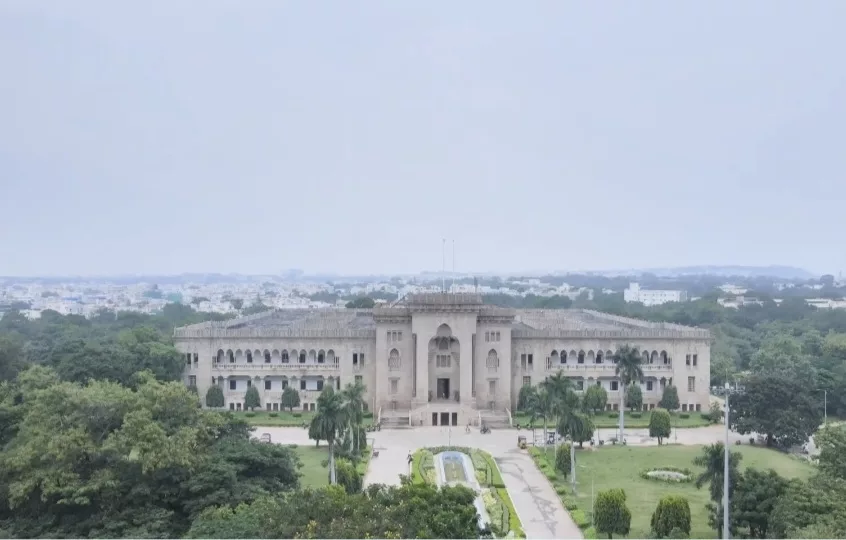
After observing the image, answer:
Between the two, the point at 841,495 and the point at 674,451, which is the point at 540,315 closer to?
the point at 674,451

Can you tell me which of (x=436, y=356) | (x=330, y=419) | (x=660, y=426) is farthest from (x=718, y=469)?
(x=436, y=356)

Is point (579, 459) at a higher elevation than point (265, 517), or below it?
below

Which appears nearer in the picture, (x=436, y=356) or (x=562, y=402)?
(x=562, y=402)

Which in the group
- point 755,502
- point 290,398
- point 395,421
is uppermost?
point 755,502

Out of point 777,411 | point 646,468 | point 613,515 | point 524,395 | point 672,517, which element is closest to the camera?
point 672,517

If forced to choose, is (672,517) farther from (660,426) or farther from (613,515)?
(660,426)

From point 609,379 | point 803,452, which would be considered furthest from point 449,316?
point 803,452
